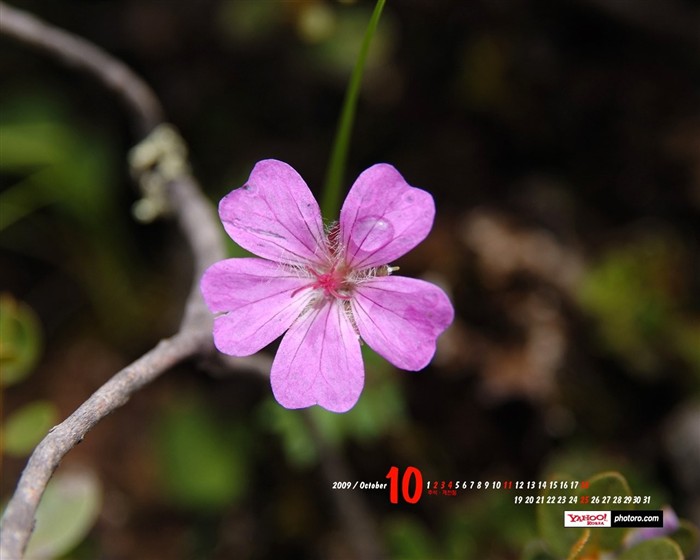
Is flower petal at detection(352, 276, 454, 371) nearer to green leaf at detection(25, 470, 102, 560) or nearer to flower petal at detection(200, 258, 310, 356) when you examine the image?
flower petal at detection(200, 258, 310, 356)

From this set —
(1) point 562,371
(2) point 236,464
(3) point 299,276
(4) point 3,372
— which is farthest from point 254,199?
(1) point 562,371

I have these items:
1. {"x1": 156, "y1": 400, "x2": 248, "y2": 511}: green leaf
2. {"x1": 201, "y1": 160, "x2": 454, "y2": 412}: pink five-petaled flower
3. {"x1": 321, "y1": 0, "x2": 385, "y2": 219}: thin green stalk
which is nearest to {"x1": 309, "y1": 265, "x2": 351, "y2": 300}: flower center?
{"x1": 201, "y1": 160, "x2": 454, "y2": 412}: pink five-petaled flower

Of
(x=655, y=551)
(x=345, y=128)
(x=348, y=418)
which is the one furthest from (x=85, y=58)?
(x=655, y=551)

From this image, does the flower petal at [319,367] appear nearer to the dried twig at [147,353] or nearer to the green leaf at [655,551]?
the dried twig at [147,353]

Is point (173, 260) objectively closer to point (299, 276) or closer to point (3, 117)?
point (3, 117)

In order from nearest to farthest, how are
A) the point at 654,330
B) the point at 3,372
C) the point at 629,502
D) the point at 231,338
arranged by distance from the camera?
the point at 231,338
the point at 629,502
the point at 3,372
the point at 654,330

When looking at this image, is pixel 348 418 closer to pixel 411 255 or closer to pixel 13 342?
pixel 411 255
